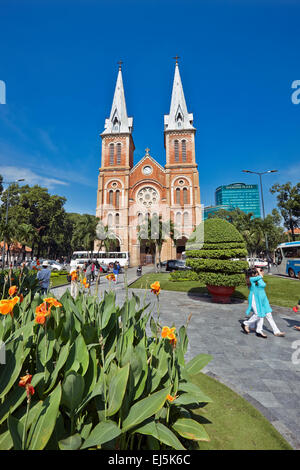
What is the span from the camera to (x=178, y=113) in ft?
123

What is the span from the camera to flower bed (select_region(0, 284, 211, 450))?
3.41 ft

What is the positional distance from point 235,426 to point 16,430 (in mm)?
2131

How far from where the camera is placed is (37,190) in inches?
1502

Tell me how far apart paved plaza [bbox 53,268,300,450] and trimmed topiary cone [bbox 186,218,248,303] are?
3.90 ft

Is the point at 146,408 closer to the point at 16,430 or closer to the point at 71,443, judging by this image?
the point at 71,443

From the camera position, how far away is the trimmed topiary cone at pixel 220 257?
765cm

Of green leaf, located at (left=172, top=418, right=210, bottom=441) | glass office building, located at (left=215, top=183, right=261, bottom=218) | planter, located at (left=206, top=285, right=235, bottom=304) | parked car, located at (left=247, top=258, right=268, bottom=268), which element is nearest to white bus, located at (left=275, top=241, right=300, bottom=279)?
parked car, located at (left=247, top=258, right=268, bottom=268)

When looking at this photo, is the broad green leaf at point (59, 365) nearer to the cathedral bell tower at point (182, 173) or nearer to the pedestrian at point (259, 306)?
the pedestrian at point (259, 306)

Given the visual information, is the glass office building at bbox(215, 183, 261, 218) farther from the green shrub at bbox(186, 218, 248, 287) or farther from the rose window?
the green shrub at bbox(186, 218, 248, 287)

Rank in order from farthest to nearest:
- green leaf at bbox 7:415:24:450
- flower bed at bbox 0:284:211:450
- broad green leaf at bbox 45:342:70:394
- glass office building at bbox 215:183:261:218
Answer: glass office building at bbox 215:183:261:218 < broad green leaf at bbox 45:342:70:394 < flower bed at bbox 0:284:211:450 < green leaf at bbox 7:415:24:450

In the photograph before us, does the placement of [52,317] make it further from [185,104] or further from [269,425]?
[185,104]

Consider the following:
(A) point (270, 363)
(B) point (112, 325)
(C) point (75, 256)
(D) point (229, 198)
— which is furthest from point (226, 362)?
(D) point (229, 198)

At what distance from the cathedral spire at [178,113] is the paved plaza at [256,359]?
36.3 meters

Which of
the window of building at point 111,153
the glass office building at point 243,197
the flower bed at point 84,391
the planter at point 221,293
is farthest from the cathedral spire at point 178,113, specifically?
the glass office building at point 243,197
